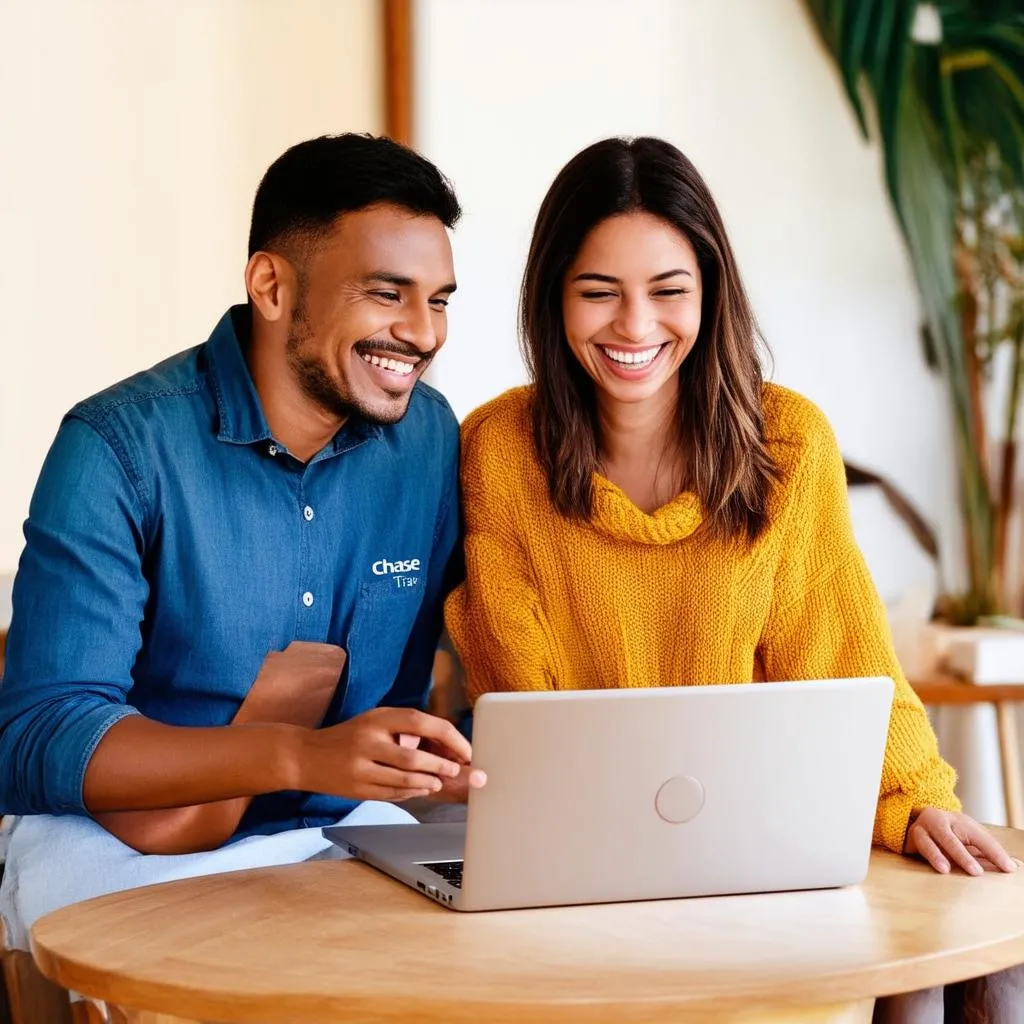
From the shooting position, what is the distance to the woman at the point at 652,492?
5.61 ft

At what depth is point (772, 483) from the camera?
173cm

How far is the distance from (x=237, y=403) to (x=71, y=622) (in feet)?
1.13

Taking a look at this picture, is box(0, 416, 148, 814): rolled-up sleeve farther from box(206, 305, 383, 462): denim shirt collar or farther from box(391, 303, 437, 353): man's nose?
box(391, 303, 437, 353): man's nose

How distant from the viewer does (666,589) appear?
1.75 meters

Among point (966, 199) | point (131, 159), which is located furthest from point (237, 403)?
point (966, 199)

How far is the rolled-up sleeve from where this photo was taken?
4.70 feet

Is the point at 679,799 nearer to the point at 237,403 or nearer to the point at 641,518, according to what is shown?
the point at 641,518

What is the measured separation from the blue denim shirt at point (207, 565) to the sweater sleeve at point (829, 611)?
435mm

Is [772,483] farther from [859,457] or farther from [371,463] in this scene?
[859,457]

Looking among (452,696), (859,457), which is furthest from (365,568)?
(859,457)

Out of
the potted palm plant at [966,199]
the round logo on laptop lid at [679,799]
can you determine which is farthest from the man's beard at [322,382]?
the potted palm plant at [966,199]

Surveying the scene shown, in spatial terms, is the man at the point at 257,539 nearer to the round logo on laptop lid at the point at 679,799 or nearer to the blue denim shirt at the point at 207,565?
the blue denim shirt at the point at 207,565

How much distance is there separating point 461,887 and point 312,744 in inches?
7.2

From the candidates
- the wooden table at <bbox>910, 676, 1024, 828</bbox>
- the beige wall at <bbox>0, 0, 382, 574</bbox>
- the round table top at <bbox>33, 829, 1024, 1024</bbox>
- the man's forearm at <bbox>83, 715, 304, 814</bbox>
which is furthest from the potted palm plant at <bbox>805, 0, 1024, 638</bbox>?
the man's forearm at <bbox>83, 715, 304, 814</bbox>
